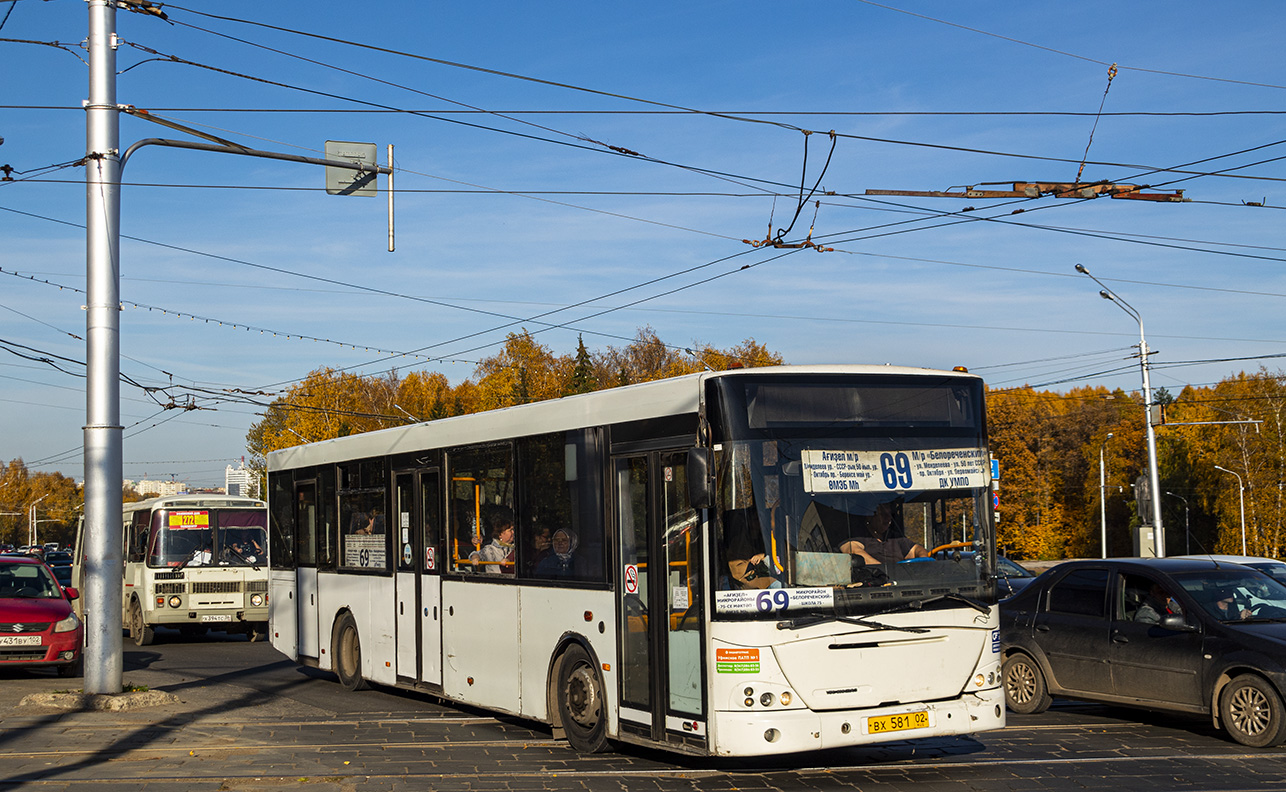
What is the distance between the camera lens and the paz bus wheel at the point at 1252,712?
10531mm

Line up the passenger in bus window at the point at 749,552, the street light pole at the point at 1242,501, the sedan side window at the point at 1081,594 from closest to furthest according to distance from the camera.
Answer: the passenger in bus window at the point at 749,552 < the sedan side window at the point at 1081,594 < the street light pole at the point at 1242,501

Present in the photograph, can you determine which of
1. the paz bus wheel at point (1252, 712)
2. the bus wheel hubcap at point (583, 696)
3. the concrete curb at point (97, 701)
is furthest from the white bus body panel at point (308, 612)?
the paz bus wheel at point (1252, 712)

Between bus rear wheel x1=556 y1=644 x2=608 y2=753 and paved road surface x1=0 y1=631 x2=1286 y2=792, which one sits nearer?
paved road surface x1=0 y1=631 x2=1286 y2=792

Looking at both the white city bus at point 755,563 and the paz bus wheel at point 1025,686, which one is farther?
the paz bus wheel at point 1025,686

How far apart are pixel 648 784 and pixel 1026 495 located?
80956mm

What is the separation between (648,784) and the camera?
30.3 ft

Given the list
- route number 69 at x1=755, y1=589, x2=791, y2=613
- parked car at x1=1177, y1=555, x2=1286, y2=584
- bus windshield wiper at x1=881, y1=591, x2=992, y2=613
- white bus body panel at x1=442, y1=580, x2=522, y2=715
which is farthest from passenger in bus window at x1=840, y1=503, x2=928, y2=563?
parked car at x1=1177, y1=555, x2=1286, y2=584

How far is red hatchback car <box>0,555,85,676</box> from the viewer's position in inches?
669

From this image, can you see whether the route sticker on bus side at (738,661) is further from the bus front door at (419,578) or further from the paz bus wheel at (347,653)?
the paz bus wheel at (347,653)

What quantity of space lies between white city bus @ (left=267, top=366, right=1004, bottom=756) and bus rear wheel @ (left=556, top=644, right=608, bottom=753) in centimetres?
2

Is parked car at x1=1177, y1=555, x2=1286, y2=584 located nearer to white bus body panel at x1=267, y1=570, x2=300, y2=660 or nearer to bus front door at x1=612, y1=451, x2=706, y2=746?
bus front door at x1=612, y1=451, x2=706, y2=746

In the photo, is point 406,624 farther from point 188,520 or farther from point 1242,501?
point 1242,501

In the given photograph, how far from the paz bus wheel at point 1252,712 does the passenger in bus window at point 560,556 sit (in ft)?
18.6

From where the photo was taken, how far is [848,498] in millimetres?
9172
